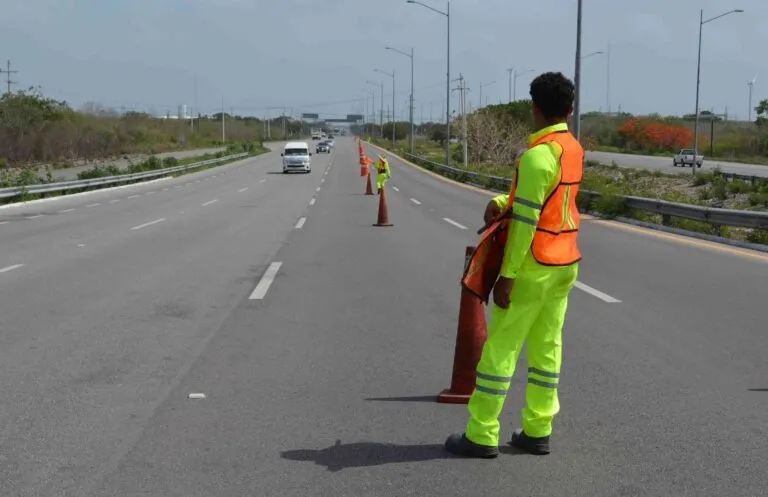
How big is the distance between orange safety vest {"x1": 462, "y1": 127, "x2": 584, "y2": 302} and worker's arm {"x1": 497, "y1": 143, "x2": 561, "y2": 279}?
77 mm

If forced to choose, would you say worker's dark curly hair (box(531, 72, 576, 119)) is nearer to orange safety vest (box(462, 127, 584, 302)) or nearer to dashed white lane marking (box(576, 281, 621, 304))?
orange safety vest (box(462, 127, 584, 302))

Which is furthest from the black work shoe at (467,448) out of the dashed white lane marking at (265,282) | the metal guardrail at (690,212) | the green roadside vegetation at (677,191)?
the green roadside vegetation at (677,191)

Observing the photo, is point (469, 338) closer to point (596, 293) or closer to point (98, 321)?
point (98, 321)

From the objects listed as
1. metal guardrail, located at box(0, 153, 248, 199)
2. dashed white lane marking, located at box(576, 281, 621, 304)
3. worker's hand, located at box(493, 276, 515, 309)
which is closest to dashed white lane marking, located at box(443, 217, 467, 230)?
dashed white lane marking, located at box(576, 281, 621, 304)

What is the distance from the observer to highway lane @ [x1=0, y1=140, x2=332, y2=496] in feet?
16.7

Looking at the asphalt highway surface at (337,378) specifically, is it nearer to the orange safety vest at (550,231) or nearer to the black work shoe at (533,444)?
the black work shoe at (533,444)

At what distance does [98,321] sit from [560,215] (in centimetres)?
562

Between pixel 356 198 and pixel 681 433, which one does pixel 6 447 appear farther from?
pixel 356 198

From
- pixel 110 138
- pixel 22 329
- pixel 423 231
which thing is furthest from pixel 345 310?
pixel 110 138

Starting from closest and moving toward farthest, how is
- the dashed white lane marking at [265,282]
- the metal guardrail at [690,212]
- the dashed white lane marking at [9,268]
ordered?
1. the dashed white lane marking at [265,282]
2. the dashed white lane marking at [9,268]
3. the metal guardrail at [690,212]

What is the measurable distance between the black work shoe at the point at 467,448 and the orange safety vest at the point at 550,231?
79 centimetres

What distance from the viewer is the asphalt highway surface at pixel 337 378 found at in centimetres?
461

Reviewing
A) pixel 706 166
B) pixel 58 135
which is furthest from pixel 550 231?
pixel 58 135

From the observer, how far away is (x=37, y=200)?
100 feet
